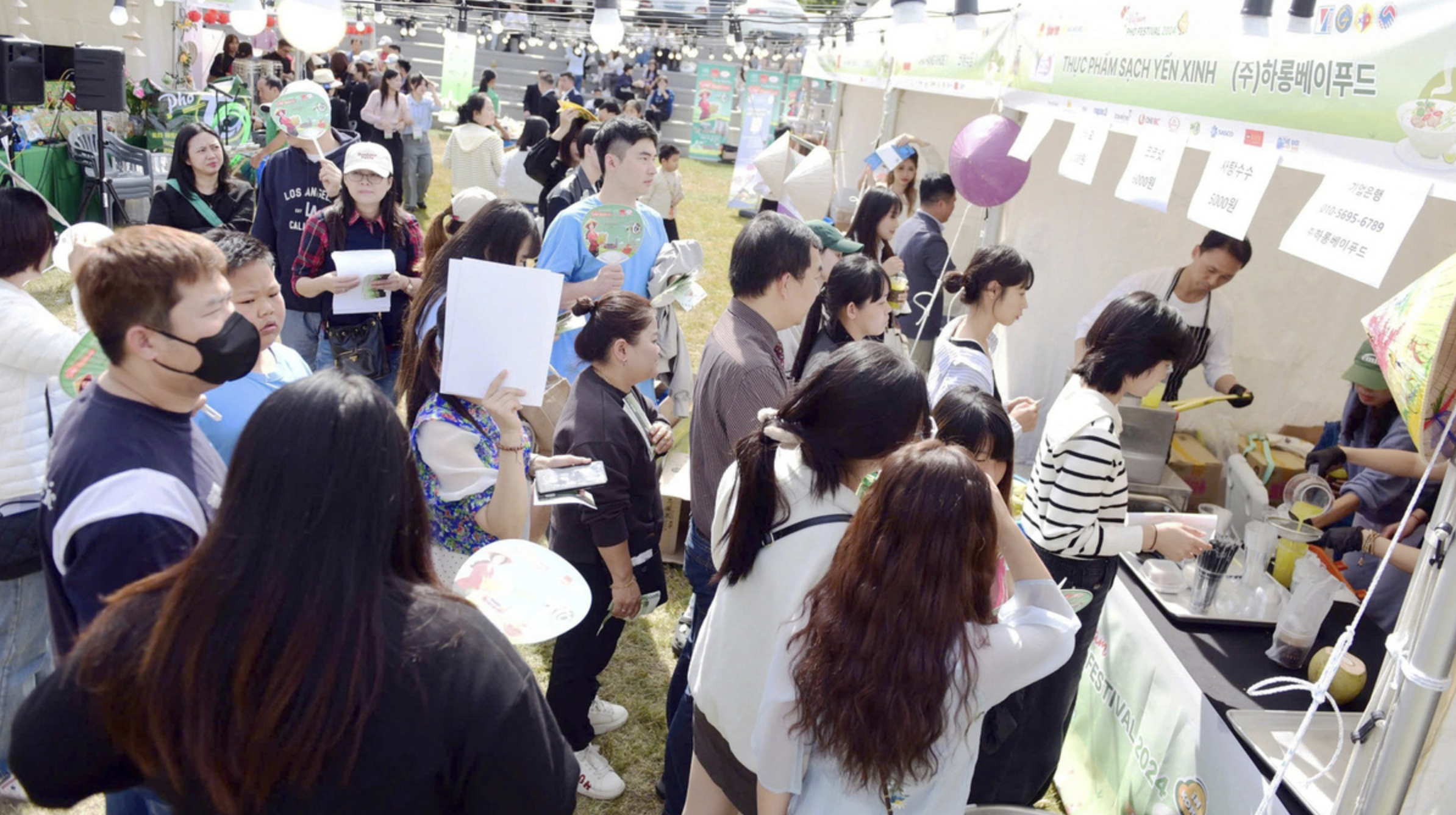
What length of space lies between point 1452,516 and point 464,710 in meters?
1.49

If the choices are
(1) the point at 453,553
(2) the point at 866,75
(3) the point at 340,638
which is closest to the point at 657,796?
(1) the point at 453,553

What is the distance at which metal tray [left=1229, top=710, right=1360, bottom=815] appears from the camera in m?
1.87

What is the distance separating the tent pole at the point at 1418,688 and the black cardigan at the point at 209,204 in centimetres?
424

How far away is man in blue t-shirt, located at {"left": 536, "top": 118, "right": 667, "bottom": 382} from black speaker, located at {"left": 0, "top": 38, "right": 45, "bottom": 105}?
3.76 metres

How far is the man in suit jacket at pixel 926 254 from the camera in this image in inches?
193

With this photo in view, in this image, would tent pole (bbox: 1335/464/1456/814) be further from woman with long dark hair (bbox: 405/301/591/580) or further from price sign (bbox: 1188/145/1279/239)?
woman with long dark hair (bbox: 405/301/591/580)

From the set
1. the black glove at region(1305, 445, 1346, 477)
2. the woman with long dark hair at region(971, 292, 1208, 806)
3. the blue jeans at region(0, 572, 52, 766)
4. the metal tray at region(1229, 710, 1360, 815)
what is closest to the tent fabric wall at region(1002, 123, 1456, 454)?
the black glove at region(1305, 445, 1346, 477)

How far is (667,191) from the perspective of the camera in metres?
7.89

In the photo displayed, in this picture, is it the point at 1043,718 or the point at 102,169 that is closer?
the point at 1043,718

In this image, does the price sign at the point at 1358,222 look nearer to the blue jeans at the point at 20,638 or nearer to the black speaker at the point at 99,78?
the blue jeans at the point at 20,638

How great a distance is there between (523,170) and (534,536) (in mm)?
4383

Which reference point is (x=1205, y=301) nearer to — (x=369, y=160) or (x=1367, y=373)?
(x=1367, y=373)

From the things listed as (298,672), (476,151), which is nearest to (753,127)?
(476,151)

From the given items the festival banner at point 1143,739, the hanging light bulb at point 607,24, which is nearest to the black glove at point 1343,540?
the festival banner at point 1143,739
